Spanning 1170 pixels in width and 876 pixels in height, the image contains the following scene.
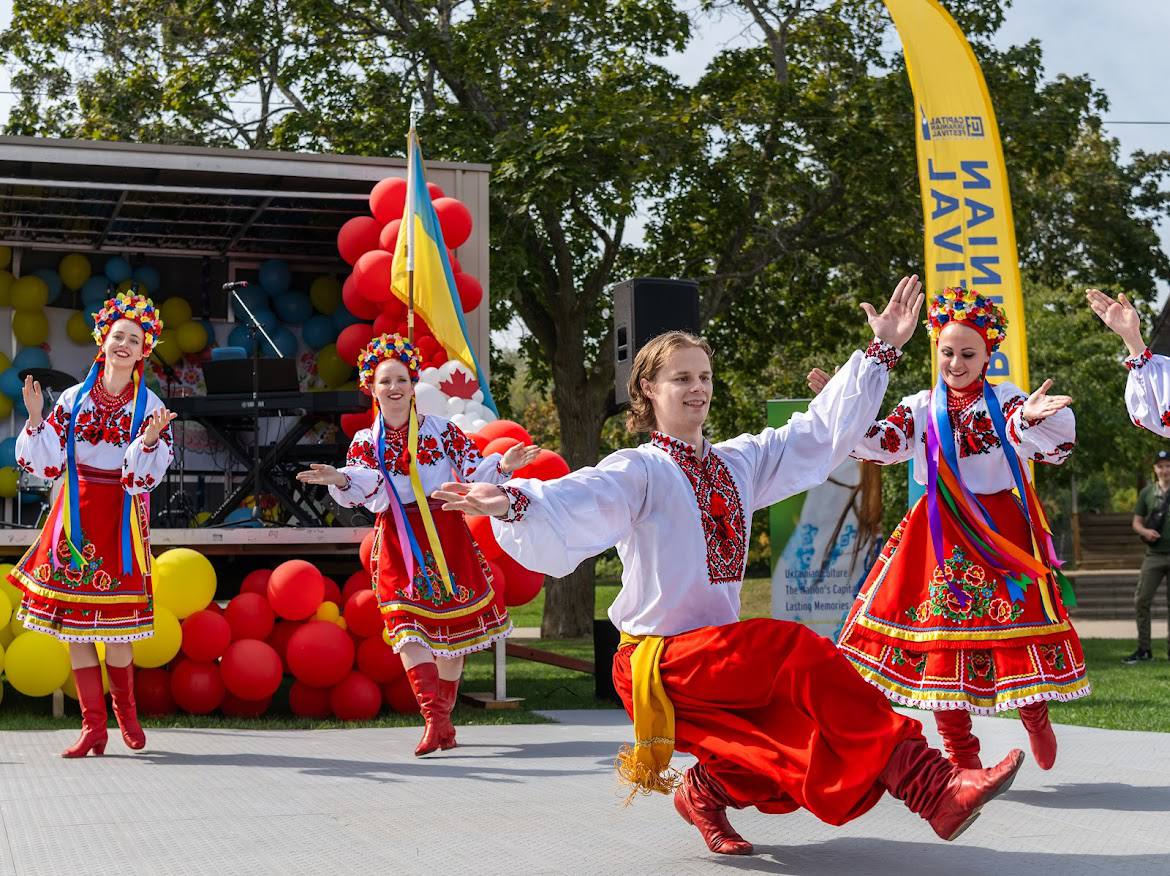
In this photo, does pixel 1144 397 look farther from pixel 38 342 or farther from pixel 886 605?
pixel 38 342

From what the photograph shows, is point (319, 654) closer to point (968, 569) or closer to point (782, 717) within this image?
point (968, 569)

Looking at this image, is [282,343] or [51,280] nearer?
[282,343]

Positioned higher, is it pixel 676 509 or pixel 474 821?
pixel 676 509

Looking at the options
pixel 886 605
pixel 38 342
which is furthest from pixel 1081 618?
pixel 886 605

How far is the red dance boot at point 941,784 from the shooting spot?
2957mm

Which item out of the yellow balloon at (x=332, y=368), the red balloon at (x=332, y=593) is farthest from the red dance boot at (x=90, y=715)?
the yellow balloon at (x=332, y=368)

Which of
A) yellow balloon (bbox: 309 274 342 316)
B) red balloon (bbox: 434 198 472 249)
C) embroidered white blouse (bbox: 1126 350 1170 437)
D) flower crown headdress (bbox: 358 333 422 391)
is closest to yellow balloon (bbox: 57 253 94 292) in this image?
yellow balloon (bbox: 309 274 342 316)

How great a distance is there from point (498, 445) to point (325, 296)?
4.29 m

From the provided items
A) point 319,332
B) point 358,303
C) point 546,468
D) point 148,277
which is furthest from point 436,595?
point 148,277

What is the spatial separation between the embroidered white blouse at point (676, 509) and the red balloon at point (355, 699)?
381 centimetres

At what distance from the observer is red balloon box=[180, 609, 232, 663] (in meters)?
6.89

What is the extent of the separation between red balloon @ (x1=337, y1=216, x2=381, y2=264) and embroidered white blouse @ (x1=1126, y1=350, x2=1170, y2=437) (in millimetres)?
5191

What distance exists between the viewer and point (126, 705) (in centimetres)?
568

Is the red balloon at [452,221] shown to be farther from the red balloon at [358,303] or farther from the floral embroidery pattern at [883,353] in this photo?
the floral embroidery pattern at [883,353]
